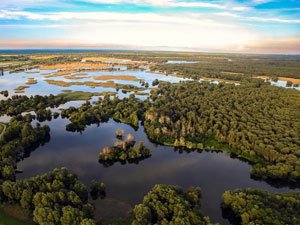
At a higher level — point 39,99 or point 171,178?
point 39,99

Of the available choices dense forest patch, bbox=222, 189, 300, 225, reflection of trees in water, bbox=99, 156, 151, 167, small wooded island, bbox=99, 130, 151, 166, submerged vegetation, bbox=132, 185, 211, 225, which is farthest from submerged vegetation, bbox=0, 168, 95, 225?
dense forest patch, bbox=222, 189, 300, 225

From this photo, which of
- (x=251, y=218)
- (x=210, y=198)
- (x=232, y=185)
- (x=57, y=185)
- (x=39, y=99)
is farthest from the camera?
(x=39, y=99)

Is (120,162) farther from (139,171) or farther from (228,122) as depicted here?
(228,122)

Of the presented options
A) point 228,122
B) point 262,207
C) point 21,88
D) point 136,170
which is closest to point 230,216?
point 262,207

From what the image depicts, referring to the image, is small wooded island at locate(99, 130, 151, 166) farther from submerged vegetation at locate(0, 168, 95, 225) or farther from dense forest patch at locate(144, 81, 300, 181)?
submerged vegetation at locate(0, 168, 95, 225)

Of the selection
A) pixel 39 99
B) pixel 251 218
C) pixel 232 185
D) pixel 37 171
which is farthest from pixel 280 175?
pixel 39 99

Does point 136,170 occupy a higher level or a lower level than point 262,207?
lower

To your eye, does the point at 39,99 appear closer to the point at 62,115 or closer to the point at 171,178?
the point at 62,115

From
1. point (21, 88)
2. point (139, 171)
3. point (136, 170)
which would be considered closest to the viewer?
point (139, 171)
